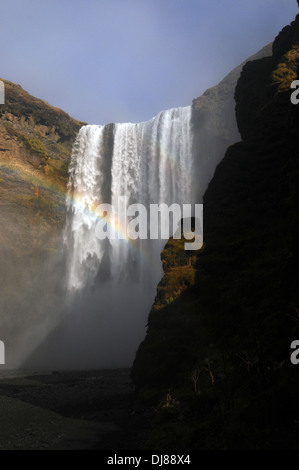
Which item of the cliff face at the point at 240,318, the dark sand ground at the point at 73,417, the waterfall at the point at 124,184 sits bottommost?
the dark sand ground at the point at 73,417

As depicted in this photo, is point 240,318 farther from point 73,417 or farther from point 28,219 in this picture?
point 28,219

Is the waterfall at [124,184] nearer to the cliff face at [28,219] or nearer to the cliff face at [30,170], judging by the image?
the cliff face at [30,170]

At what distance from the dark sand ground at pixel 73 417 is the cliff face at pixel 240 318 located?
1198 mm

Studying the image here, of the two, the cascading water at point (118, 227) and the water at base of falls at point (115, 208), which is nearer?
the water at base of falls at point (115, 208)

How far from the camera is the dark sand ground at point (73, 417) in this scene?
31.5ft

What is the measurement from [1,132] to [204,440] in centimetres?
4878

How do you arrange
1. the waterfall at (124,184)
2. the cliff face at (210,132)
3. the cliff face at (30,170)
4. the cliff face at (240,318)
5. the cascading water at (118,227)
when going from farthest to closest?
the cliff face at (30,170) → the waterfall at (124,184) → the cliff face at (210,132) → the cascading water at (118,227) → the cliff face at (240,318)

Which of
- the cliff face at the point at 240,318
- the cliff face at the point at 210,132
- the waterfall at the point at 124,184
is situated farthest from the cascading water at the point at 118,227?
the cliff face at the point at 240,318

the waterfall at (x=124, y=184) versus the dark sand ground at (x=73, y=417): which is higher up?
the waterfall at (x=124, y=184)

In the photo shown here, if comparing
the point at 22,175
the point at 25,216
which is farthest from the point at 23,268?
the point at 22,175

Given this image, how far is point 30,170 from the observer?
47031 millimetres

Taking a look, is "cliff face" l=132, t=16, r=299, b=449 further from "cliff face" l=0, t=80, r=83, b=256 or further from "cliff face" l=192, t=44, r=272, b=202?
"cliff face" l=0, t=80, r=83, b=256

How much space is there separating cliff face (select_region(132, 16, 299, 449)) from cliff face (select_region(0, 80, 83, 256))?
34791mm

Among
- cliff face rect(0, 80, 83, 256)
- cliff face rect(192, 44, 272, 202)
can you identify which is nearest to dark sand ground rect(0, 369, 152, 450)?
cliff face rect(0, 80, 83, 256)
